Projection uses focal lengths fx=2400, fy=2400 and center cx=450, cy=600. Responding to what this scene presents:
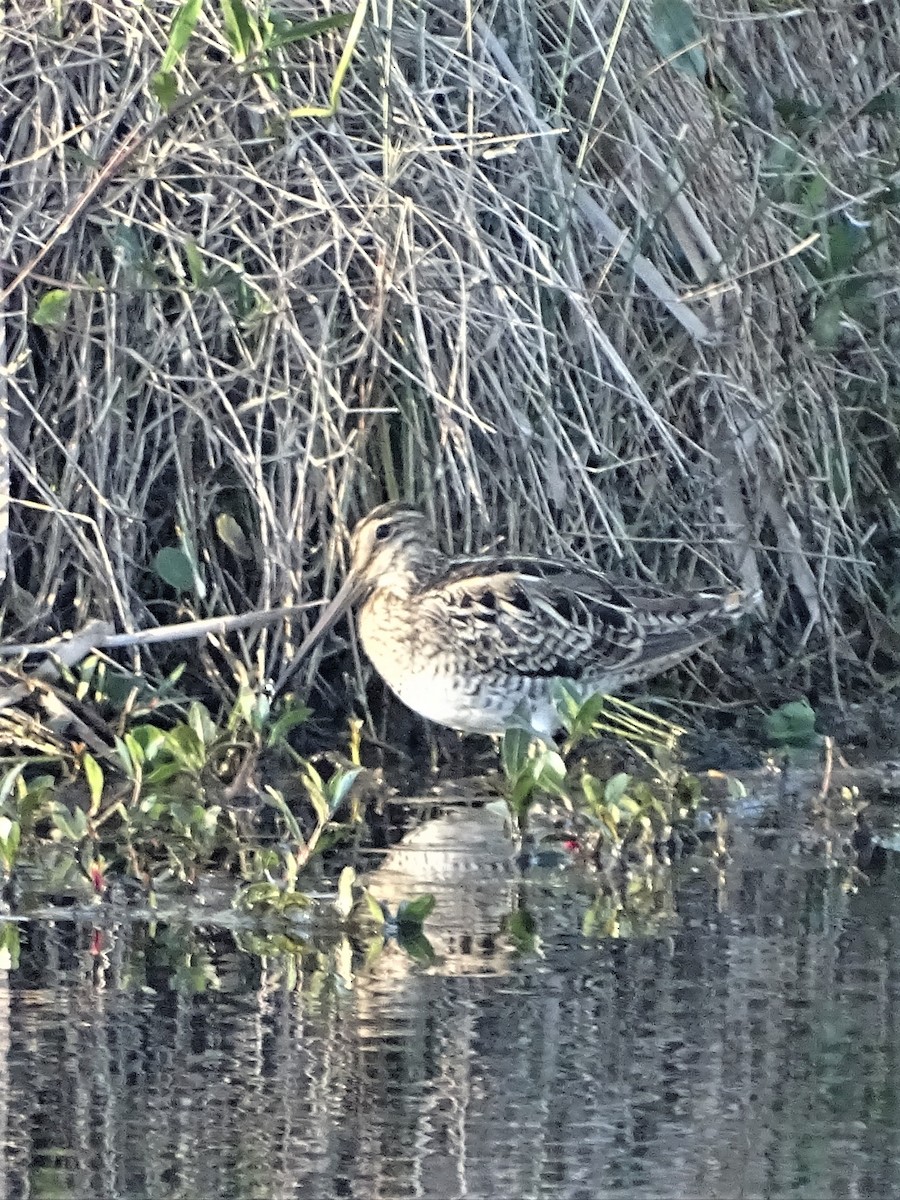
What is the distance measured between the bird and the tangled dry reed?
0.50ft

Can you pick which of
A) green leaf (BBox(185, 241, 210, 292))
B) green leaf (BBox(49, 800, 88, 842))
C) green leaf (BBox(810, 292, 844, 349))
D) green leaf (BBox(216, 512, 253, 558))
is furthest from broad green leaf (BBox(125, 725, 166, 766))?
green leaf (BBox(810, 292, 844, 349))

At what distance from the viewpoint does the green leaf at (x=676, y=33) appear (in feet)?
19.1

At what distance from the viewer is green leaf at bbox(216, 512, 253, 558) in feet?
17.6

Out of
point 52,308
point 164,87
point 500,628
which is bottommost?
point 500,628

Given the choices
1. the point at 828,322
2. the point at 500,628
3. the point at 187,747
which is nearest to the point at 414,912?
the point at 187,747

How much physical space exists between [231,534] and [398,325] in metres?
0.63

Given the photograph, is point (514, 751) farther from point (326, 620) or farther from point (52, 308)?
point (52, 308)

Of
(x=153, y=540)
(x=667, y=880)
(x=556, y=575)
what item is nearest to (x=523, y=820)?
(x=667, y=880)

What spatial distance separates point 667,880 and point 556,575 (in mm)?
1195

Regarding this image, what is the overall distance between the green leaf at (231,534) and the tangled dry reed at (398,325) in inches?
0.9

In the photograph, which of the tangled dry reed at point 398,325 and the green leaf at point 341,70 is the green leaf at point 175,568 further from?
the green leaf at point 341,70

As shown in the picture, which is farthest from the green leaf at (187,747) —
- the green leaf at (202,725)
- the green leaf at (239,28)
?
the green leaf at (239,28)

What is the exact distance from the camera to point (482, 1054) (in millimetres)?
3428

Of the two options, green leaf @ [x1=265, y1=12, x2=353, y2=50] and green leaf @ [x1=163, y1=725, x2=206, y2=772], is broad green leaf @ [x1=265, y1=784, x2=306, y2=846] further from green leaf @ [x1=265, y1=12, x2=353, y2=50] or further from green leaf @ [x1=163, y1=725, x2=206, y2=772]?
green leaf @ [x1=265, y1=12, x2=353, y2=50]
